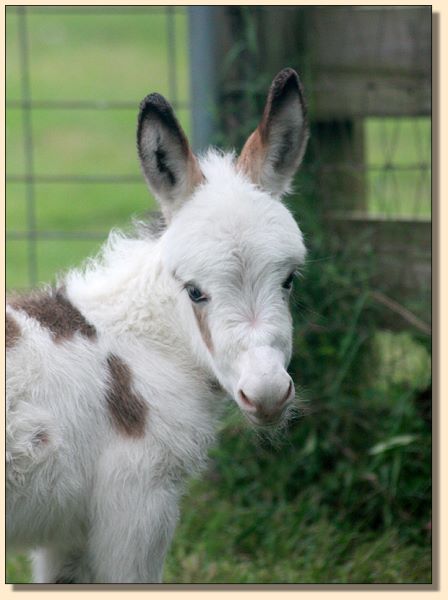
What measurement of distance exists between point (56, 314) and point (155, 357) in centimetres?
42

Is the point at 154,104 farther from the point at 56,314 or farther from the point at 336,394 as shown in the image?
the point at 336,394

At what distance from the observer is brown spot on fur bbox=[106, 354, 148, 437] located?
11.6 feet

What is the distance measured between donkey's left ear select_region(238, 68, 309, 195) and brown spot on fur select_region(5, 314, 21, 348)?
3.35 ft

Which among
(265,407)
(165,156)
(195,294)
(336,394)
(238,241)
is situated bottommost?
(336,394)

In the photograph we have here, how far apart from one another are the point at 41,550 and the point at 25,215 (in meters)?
8.29

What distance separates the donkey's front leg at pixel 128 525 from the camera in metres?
3.49

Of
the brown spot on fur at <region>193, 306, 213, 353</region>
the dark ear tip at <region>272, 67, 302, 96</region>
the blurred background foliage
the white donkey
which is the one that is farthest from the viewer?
the blurred background foliage

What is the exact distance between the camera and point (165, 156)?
3543 mm

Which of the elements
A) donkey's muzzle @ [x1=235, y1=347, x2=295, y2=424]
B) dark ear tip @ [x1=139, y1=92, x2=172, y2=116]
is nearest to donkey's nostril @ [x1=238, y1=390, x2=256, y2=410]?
donkey's muzzle @ [x1=235, y1=347, x2=295, y2=424]

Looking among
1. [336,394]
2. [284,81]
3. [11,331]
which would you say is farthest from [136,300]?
[336,394]

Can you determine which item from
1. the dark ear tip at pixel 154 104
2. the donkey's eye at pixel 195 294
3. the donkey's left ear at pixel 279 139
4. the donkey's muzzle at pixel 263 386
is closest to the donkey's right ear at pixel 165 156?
the dark ear tip at pixel 154 104

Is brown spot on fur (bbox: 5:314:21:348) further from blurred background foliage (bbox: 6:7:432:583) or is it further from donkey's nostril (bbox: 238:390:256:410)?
blurred background foliage (bbox: 6:7:432:583)

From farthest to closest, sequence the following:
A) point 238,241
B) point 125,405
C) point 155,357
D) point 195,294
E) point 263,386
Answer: point 155,357 < point 125,405 < point 195,294 < point 238,241 < point 263,386

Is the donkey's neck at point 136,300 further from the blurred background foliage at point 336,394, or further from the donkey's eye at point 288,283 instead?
the blurred background foliage at point 336,394
